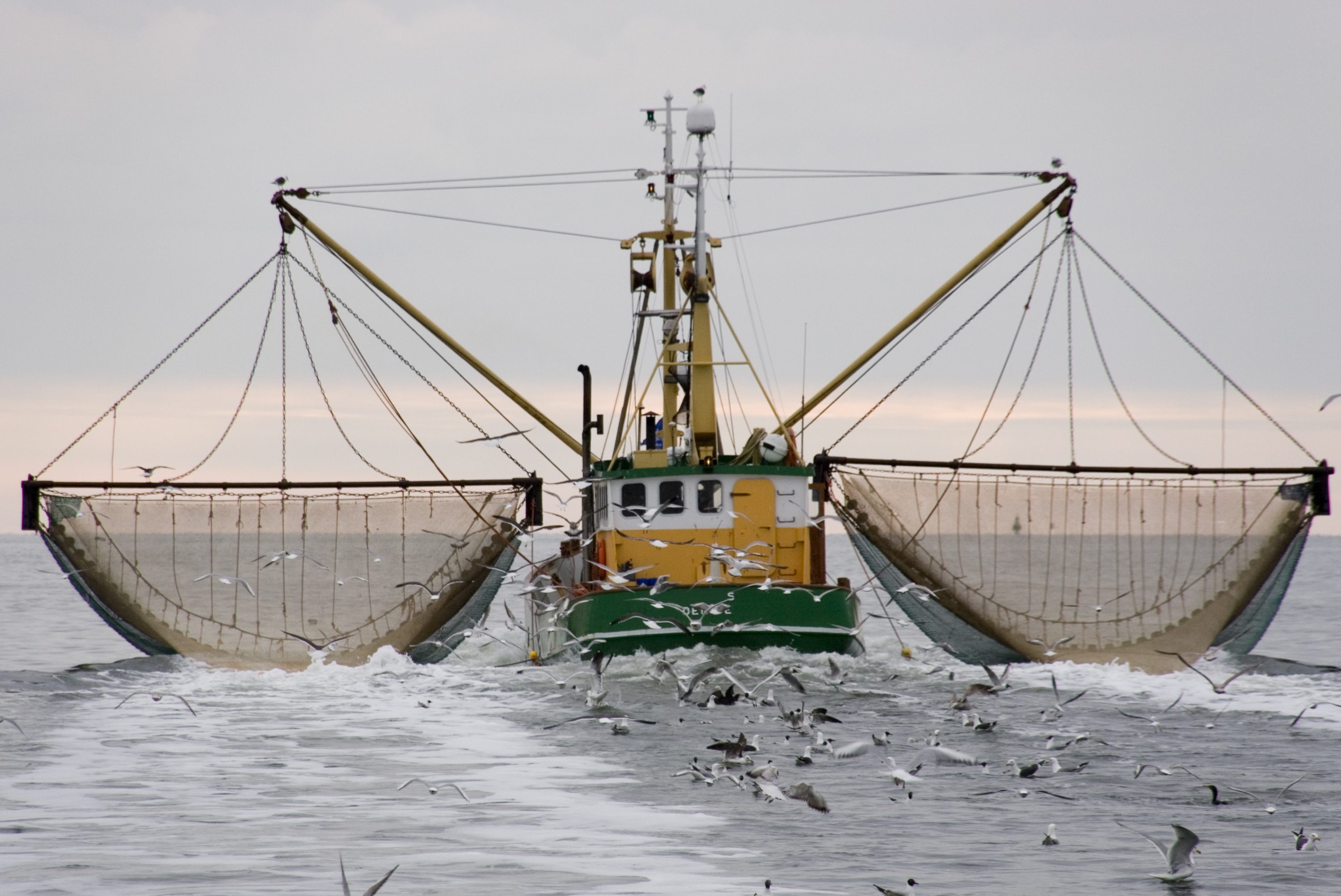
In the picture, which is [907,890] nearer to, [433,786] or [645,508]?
[433,786]

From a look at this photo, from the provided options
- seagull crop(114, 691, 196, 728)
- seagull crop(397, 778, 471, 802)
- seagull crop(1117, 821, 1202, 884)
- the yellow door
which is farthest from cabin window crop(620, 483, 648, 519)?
seagull crop(1117, 821, 1202, 884)

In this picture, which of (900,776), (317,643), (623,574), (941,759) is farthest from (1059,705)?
(317,643)

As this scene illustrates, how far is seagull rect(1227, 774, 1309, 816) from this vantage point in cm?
1711

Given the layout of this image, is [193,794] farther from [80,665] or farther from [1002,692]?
[80,665]

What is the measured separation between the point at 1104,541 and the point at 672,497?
9.25 meters

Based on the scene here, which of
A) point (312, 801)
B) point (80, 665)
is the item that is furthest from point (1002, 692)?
point (80, 665)

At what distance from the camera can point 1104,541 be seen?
1261 inches

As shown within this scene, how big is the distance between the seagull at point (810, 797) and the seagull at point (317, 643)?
1575 cm

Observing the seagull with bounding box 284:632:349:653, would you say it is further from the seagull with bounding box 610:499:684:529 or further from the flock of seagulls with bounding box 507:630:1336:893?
the seagull with bounding box 610:499:684:529

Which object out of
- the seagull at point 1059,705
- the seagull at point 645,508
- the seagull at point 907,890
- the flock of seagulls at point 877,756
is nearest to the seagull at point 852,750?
the flock of seagulls at point 877,756

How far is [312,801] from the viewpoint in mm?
17516

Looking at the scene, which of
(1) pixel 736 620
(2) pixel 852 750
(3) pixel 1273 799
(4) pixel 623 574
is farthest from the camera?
(4) pixel 623 574

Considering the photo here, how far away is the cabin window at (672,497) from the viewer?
1223 inches

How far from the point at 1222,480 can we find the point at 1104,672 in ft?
15.8
